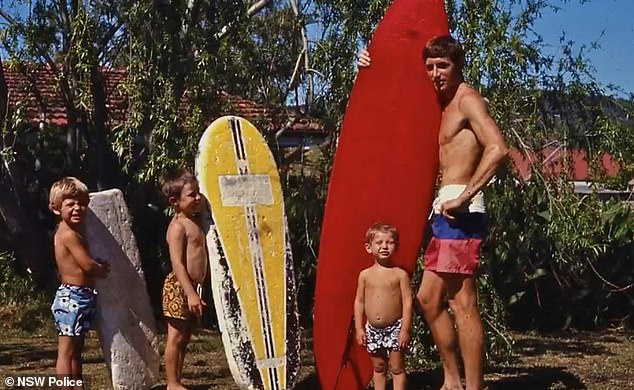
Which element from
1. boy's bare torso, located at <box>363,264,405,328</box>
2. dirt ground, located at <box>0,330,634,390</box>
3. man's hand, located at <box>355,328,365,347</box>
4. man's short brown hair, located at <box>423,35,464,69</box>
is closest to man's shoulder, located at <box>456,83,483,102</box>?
man's short brown hair, located at <box>423,35,464,69</box>

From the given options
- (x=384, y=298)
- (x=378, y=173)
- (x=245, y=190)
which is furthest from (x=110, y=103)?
(x=384, y=298)

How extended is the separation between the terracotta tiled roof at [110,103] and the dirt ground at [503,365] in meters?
1.70

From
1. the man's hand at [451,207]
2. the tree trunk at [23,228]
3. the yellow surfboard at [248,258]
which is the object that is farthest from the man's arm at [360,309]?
the tree trunk at [23,228]

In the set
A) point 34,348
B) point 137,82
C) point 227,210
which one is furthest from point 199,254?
point 34,348

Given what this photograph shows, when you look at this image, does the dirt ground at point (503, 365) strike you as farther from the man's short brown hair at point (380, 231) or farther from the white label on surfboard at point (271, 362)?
the man's short brown hair at point (380, 231)

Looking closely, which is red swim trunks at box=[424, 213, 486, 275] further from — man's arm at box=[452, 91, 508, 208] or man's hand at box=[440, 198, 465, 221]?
man's arm at box=[452, 91, 508, 208]

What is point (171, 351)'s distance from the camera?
5.30 metres

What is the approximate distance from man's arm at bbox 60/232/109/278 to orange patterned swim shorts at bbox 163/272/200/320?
0.39 meters

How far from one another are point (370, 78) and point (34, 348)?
4188mm

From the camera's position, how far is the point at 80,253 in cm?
502

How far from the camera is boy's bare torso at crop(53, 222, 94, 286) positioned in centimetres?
503

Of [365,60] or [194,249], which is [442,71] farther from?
[194,249]

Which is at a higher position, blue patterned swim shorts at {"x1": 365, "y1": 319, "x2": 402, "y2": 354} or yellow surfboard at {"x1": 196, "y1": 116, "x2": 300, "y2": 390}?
yellow surfboard at {"x1": 196, "y1": 116, "x2": 300, "y2": 390}

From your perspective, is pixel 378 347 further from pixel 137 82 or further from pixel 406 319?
pixel 137 82
